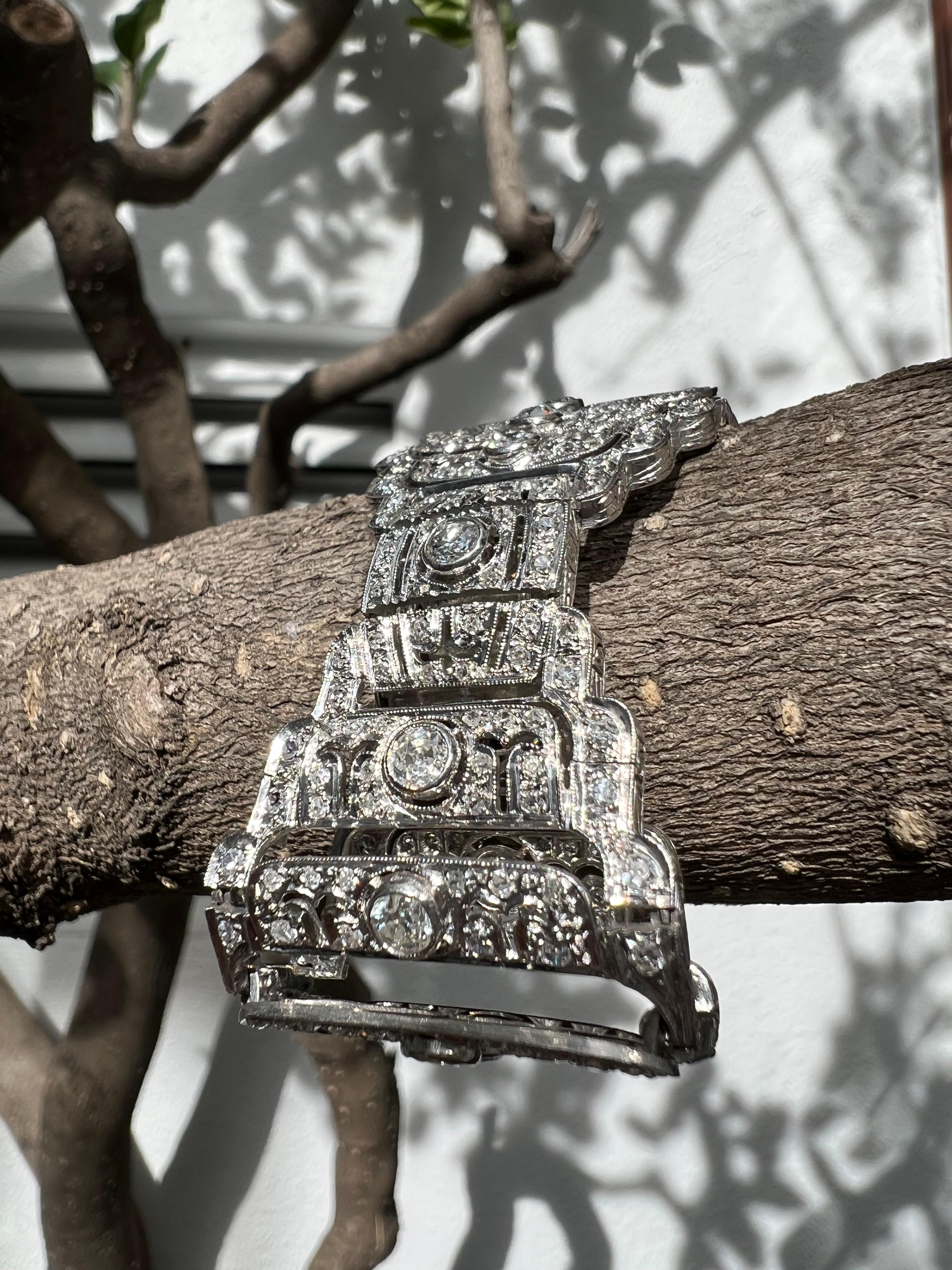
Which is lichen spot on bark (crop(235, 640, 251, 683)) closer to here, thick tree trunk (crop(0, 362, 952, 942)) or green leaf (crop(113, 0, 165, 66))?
thick tree trunk (crop(0, 362, 952, 942))

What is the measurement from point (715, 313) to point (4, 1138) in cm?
239

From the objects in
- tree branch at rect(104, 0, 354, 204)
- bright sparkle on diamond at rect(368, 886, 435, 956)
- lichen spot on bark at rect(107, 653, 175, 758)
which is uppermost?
tree branch at rect(104, 0, 354, 204)

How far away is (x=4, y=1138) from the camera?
6.54 ft

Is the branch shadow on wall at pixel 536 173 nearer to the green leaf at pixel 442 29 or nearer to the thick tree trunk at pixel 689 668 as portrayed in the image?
the green leaf at pixel 442 29

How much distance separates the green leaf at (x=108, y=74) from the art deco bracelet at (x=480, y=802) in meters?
1.54

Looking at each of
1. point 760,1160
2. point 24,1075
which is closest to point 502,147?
point 24,1075

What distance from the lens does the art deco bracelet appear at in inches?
24.0

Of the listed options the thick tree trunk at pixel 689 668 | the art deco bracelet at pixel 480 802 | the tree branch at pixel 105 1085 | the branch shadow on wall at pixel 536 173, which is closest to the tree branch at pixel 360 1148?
the tree branch at pixel 105 1085

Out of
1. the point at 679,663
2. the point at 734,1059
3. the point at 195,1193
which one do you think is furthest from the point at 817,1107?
A: the point at 679,663

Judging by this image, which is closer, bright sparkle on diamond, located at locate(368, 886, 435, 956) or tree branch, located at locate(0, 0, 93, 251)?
bright sparkle on diamond, located at locate(368, 886, 435, 956)

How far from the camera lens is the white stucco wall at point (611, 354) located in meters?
2.04

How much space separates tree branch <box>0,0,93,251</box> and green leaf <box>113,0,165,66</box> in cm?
111

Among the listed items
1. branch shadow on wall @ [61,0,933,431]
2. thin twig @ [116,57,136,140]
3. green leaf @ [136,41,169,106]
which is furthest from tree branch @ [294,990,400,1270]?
green leaf @ [136,41,169,106]

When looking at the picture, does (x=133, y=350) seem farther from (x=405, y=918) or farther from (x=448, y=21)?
(x=405, y=918)
